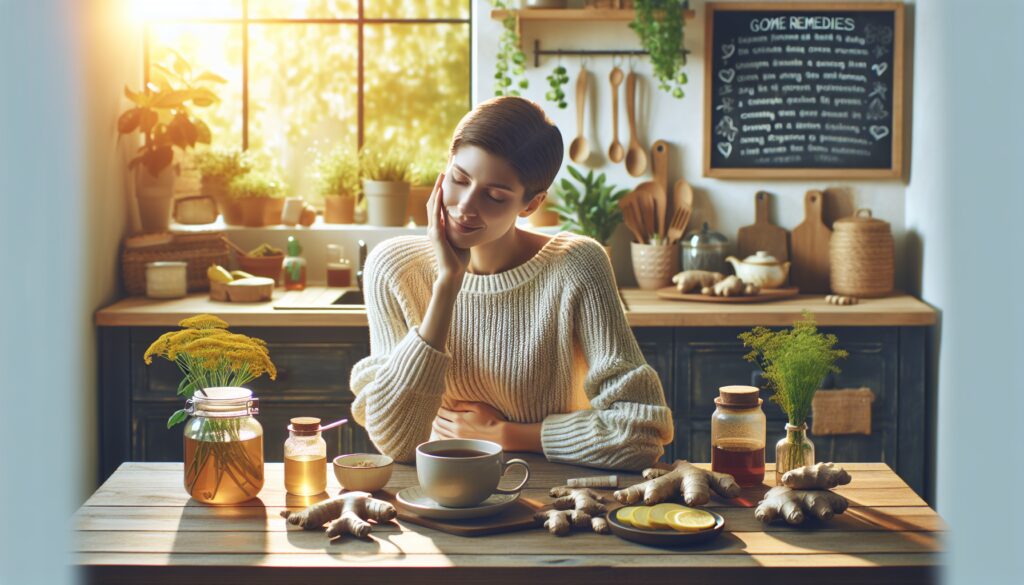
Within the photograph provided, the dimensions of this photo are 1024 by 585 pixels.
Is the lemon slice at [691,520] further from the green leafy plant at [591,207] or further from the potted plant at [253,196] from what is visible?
the potted plant at [253,196]

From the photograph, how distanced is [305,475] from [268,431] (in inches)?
69.8

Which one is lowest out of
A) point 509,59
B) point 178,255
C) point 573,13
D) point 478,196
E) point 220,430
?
point 220,430

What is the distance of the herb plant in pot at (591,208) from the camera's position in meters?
3.80

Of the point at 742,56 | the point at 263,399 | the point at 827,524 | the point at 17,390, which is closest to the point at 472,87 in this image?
the point at 742,56

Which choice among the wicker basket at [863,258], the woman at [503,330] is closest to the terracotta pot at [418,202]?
the wicker basket at [863,258]

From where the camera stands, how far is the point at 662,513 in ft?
4.94

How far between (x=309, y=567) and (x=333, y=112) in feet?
10.3

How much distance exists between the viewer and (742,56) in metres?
3.84

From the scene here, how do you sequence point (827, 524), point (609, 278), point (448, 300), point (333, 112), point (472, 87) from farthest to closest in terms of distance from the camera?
point (333, 112), point (472, 87), point (609, 278), point (448, 300), point (827, 524)

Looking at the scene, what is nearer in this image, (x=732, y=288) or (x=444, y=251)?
(x=444, y=251)

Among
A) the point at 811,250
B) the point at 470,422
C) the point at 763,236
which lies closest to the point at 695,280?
the point at 763,236

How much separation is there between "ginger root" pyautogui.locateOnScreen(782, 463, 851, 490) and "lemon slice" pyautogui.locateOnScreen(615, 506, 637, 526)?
0.85ft

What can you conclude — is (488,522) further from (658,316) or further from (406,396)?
(658,316)

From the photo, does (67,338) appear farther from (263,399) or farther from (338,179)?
(338,179)
